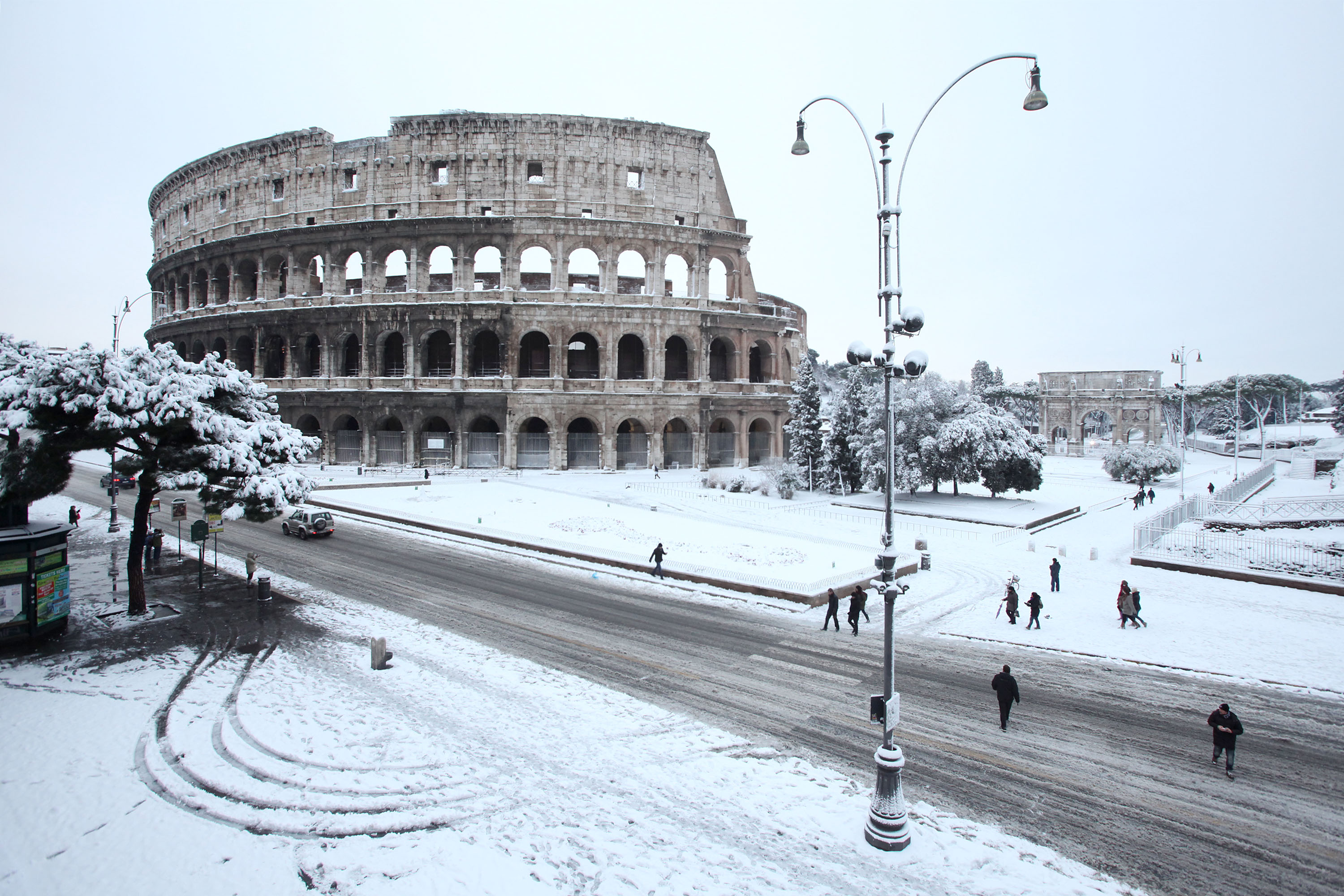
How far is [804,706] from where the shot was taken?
11023 millimetres

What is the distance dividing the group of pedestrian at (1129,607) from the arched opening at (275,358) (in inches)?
1941

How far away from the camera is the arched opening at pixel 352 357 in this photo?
157 ft

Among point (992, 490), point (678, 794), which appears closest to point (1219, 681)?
point (678, 794)

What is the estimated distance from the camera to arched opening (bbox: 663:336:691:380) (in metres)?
48.4

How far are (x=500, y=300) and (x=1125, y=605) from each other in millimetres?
36733

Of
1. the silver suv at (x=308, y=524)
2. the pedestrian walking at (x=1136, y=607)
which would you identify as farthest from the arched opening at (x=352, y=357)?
the pedestrian walking at (x=1136, y=607)

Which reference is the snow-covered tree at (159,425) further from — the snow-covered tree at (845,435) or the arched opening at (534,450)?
the snow-covered tree at (845,435)

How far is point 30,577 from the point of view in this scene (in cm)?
1270

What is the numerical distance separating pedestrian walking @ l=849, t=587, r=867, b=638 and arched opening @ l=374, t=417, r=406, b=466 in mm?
36536

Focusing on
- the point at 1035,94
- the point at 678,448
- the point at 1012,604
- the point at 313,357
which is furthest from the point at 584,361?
the point at 1035,94

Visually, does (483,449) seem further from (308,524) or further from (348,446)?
(308,524)

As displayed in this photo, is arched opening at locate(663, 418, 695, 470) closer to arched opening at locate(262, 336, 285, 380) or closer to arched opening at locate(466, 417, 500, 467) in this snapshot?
arched opening at locate(466, 417, 500, 467)

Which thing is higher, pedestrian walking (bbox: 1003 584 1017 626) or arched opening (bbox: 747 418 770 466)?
arched opening (bbox: 747 418 770 466)

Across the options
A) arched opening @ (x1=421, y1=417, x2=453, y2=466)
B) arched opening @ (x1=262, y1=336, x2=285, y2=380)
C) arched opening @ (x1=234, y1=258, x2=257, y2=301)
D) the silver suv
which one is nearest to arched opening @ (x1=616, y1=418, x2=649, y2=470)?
arched opening @ (x1=421, y1=417, x2=453, y2=466)
